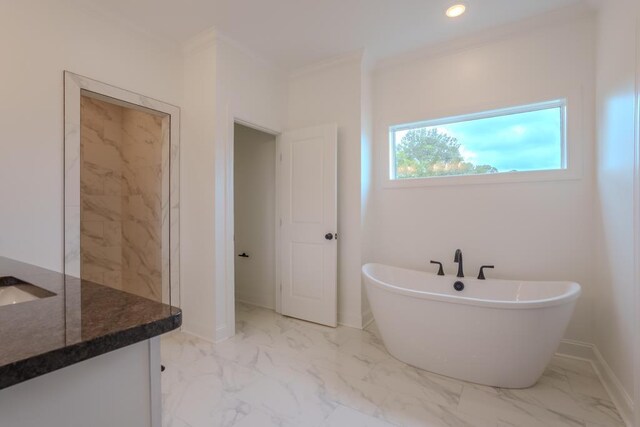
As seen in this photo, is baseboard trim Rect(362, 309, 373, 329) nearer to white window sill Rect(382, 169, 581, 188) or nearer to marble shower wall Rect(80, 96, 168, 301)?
white window sill Rect(382, 169, 581, 188)

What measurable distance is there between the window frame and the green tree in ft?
0.25

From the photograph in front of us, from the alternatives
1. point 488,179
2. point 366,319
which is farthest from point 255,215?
point 488,179

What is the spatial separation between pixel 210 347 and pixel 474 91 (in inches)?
129

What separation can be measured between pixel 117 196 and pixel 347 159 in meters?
2.74

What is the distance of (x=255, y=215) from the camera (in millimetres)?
3752

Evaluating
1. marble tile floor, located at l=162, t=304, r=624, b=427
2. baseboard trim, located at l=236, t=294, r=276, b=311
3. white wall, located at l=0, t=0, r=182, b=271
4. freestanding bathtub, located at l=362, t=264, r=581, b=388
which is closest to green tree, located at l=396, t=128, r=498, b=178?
freestanding bathtub, located at l=362, t=264, r=581, b=388

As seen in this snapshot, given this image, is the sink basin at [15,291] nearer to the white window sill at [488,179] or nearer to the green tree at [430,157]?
the white window sill at [488,179]

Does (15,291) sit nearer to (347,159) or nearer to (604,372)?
(347,159)

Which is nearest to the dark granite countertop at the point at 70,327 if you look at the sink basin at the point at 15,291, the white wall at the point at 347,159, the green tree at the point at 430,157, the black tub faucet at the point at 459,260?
the sink basin at the point at 15,291

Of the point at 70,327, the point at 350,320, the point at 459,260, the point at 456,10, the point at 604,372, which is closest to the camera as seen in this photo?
the point at 70,327

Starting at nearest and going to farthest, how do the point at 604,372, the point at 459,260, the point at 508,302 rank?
the point at 508,302 < the point at 604,372 < the point at 459,260

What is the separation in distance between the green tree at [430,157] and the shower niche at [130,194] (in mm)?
2287

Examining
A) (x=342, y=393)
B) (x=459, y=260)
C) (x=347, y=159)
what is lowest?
(x=342, y=393)

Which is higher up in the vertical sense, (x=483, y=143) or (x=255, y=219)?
(x=483, y=143)
